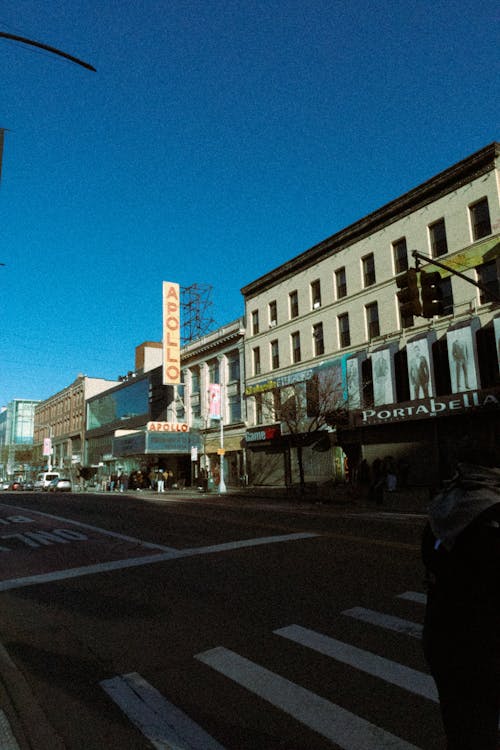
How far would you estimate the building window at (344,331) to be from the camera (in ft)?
102

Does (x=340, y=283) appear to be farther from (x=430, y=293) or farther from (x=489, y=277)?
(x=430, y=293)

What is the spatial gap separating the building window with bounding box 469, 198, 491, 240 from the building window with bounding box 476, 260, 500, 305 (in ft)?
4.88

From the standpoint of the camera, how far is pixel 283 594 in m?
6.81

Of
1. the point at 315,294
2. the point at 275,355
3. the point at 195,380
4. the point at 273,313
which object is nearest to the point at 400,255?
the point at 315,294

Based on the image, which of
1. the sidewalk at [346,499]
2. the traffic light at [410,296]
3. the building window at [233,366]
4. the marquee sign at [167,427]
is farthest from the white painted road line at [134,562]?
the marquee sign at [167,427]

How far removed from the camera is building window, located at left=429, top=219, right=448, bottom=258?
26266mm

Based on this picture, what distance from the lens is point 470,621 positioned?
7.76 feet

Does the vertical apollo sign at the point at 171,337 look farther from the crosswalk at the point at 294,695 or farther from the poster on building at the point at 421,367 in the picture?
the crosswalk at the point at 294,695

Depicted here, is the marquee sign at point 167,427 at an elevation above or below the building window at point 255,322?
below

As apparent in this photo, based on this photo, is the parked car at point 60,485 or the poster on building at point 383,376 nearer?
the poster on building at point 383,376

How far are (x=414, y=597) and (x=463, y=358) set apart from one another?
19.2 m

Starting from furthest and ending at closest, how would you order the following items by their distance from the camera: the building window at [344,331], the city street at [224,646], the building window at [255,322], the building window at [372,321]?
the building window at [255,322]
the building window at [344,331]
the building window at [372,321]
the city street at [224,646]

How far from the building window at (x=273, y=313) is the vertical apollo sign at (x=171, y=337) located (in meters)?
11.3

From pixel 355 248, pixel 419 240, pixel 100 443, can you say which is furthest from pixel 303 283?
pixel 100 443
